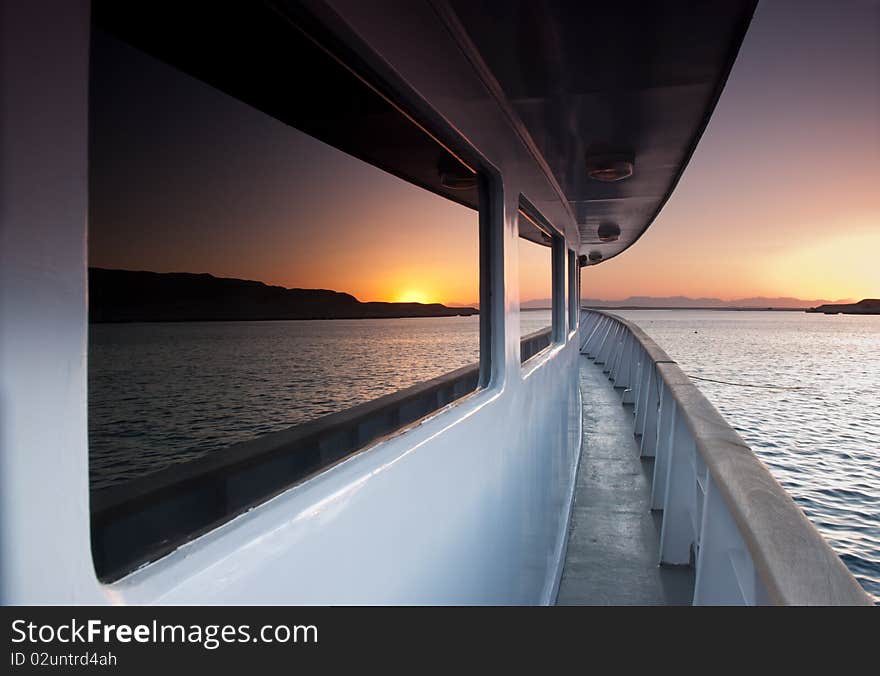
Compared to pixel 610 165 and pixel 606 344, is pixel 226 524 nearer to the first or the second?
pixel 610 165

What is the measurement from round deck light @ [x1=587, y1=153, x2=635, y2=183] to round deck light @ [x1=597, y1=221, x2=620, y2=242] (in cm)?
237

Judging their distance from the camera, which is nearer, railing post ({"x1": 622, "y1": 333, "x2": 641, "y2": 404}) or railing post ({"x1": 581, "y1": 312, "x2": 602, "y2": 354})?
railing post ({"x1": 622, "y1": 333, "x2": 641, "y2": 404})

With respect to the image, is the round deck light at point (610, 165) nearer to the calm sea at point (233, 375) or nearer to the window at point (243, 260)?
the calm sea at point (233, 375)

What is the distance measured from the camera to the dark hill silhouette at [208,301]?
740 millimetres

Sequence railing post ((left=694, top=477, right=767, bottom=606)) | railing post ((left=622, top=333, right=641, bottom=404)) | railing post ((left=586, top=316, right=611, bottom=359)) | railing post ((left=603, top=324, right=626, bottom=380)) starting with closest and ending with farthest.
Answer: railing post ((left=694, top=477, right=767, bottom=606))
railing post ((left=622, top=333, right=641, bottom=404))
railing post ((left=603, top=324, right=626, bottom=380))
railing post ((left=586, top=316, right=611, bottom=359))

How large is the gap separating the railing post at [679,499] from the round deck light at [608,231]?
9.44 ft

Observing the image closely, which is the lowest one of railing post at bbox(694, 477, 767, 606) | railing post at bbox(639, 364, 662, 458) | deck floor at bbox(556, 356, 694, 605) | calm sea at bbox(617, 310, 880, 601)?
calm sea at bbox(617, 310, 880, 601)

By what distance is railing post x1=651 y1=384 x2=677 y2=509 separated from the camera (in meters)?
3.33

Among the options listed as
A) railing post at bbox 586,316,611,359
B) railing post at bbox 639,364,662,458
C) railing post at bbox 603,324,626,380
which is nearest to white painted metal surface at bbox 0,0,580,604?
railing post at bbox 639,364,662,458

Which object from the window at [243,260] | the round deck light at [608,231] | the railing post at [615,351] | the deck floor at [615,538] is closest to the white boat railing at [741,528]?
the deck floor at [615,538]

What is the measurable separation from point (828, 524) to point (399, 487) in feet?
28.3

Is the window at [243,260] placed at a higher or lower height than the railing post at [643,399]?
higher

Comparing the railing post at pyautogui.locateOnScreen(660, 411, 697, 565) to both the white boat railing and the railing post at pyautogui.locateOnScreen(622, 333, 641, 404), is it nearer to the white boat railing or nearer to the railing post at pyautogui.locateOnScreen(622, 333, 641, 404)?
the white boat railing
